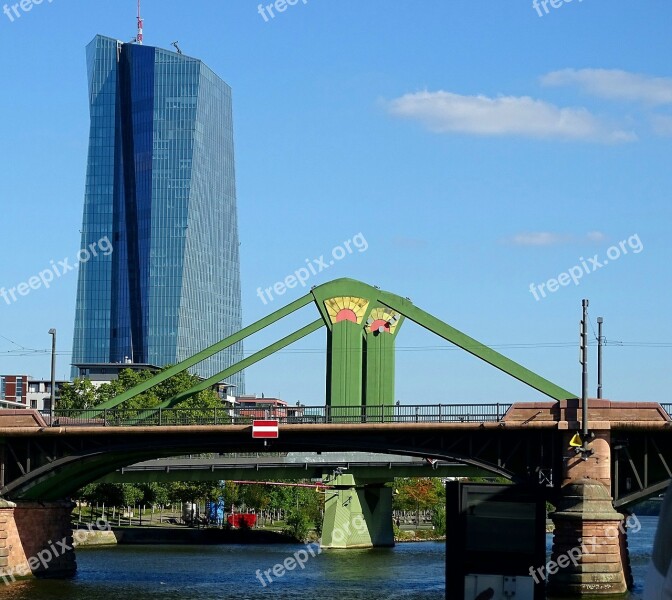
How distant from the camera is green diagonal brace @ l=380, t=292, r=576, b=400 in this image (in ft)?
260

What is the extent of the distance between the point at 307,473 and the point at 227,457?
267 inches

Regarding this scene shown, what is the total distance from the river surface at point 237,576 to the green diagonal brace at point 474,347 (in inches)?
477

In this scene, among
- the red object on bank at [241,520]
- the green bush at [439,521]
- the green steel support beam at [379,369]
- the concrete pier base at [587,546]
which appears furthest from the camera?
the green bush at [439,521]

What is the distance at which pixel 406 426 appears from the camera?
72625mm

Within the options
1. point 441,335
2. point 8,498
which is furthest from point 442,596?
point 8,498

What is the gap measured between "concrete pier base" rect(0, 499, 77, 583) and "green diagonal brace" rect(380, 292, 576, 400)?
26093 mm

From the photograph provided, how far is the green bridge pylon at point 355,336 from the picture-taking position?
82125 millimetres

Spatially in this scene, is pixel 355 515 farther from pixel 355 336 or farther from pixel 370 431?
pixel 370 431

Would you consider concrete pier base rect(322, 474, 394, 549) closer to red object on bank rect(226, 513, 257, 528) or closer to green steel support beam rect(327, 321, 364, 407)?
red object on bank rect(226, 513, 257, 528)

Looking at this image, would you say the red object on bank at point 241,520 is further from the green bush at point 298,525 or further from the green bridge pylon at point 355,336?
the green bridge pylon at point 355,336

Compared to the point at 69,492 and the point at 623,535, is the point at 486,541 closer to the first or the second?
the point at 623,535

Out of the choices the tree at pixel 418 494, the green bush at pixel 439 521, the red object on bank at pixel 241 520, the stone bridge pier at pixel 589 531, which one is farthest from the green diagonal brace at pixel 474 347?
the tree at pixel 418 494

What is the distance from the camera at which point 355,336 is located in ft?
272

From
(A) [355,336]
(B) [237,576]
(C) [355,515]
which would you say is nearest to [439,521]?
(C) [355,515]
